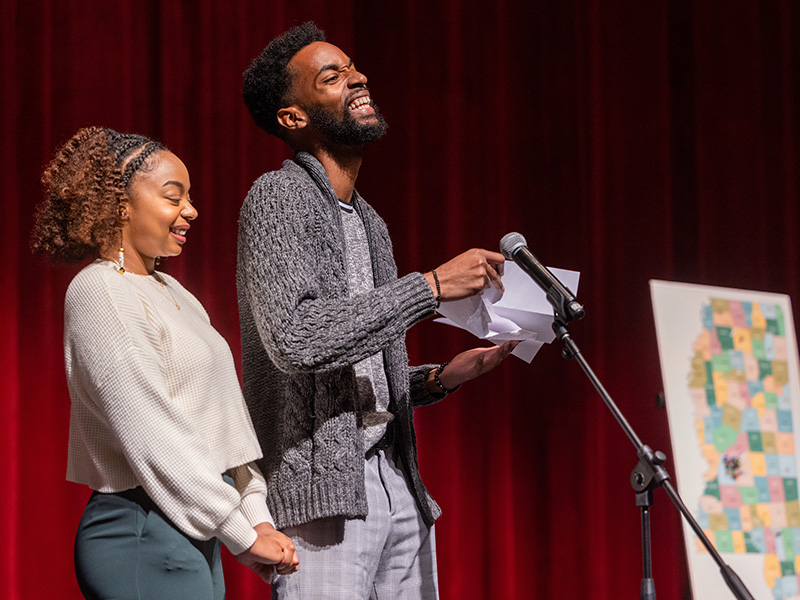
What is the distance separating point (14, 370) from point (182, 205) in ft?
4.21

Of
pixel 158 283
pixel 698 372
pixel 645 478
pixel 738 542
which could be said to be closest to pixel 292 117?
pixel 158 283

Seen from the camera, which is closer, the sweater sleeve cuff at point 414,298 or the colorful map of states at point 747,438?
the sweater sleeve cuff at point 414,298

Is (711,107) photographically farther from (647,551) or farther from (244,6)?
(647,551)

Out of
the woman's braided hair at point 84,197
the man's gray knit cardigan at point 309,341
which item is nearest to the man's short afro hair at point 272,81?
the man's gray knit cardigan at point 309,341

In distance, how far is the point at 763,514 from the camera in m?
2.69

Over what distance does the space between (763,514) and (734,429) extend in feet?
0.85

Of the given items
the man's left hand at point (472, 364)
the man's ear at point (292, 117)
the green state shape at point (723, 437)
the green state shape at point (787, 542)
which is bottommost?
the green state shape at point (787, 542)

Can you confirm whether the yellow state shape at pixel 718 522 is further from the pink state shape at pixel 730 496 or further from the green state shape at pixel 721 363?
the green state shape at pixel 721 363

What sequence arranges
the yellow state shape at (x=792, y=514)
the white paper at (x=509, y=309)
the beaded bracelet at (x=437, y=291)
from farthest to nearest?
1. the yellow state shape at (x=792, y=514)
2. the white paper at (x=509, y=309)
3. the beaded bracelet at (x=437, y=291)

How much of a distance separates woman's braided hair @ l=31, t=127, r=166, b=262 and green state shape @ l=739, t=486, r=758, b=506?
202 centimetres

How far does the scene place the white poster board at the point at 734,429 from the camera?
A: 2629 millimetres

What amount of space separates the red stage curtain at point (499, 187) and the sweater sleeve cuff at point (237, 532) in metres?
1.41

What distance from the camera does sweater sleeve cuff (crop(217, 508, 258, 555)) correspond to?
132cm

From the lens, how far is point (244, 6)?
2.93 m
